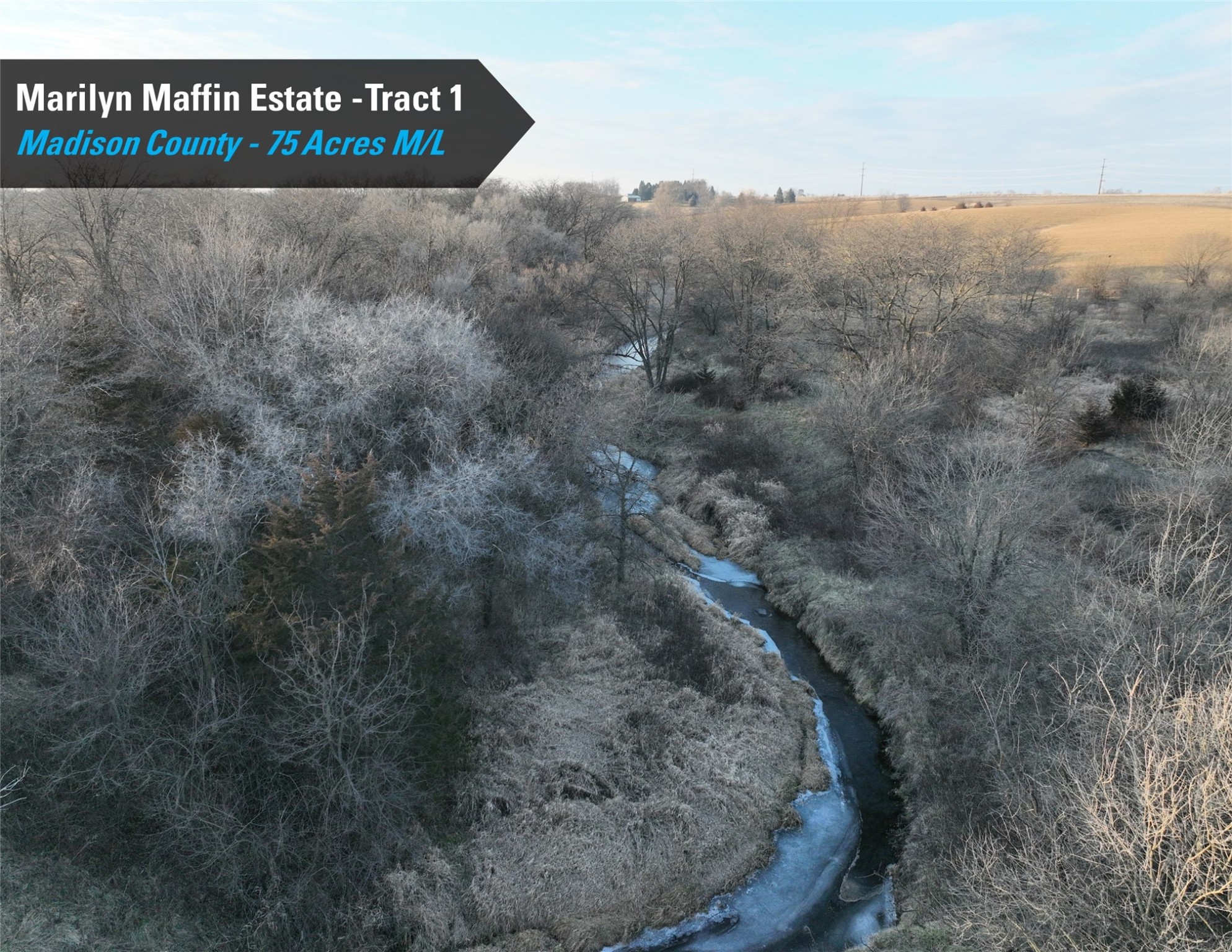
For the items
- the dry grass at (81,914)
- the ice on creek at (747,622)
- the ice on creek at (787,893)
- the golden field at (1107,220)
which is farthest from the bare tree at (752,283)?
the dry grass at (81,914)

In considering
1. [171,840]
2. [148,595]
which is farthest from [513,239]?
[171,840]

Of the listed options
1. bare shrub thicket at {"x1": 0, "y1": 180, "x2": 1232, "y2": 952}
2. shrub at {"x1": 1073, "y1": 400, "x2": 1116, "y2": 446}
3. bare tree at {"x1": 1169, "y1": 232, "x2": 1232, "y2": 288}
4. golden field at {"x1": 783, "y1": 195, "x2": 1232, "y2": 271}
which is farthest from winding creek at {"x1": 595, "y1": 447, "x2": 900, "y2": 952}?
bare tree at {"x1": 1169, "y1": 232, "x2": 1232, "y2": 288}

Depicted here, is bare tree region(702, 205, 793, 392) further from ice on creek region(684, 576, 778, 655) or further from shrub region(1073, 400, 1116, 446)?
ice on creek region(684, 576, 778, 655)

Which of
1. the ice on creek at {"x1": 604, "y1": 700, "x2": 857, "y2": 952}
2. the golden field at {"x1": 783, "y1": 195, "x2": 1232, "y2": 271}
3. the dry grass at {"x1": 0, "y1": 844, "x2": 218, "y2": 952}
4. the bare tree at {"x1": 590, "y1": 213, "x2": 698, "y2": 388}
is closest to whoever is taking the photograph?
the dry grass at {"x1": 0, "y1": 844, "x2": 218, "y2": 952}

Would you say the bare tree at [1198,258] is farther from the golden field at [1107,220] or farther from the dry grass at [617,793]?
the dry grass at [617,793]

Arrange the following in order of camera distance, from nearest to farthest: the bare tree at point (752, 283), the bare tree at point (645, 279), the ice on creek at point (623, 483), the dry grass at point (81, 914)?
the dry grass at point (81, 914) → the ice on creek at point (623, 483) → the bare tree at point (645, 279) → the bare tree at point (752, 283)

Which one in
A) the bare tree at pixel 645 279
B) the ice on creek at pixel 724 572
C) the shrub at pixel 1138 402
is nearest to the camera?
the ice on creek at pixel 724 572

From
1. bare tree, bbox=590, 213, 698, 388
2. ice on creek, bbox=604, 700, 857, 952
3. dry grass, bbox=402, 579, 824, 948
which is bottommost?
ice on creek, bbox=604, 700, 857, 952

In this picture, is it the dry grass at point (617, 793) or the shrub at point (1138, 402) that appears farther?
the shrub at point (1138, 402)

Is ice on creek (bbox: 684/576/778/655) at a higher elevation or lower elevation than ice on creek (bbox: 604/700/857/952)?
higher
